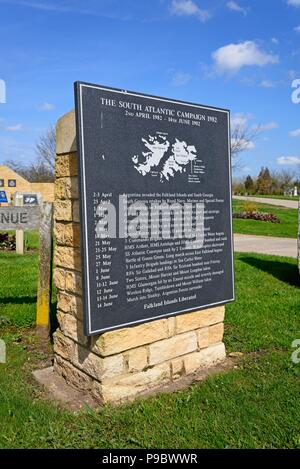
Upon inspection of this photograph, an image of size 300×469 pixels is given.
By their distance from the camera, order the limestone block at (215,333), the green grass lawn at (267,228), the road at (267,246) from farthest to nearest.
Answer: the green grass lawn at (267,228), the road at (267,246), the limestone block at (215,333)

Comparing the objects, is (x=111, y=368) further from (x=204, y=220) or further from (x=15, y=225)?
(x=15, y=225)

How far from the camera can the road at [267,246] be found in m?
11.0

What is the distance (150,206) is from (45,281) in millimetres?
1850

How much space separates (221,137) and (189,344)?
1.90 metres

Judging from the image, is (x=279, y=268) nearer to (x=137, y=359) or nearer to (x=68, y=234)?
(x=137, y=359)

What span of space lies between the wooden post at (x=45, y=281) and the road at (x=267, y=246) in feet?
23.9

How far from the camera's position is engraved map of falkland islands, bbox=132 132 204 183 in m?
3.21

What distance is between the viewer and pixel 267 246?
12.5 m

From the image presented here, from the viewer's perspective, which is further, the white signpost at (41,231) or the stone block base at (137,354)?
the white signpost at (41,231)

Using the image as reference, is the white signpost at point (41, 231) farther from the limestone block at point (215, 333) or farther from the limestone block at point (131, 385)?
the limestone block at point (215, 333)

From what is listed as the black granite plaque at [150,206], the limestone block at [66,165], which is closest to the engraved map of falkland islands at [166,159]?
the black granite plaque at [150,206]

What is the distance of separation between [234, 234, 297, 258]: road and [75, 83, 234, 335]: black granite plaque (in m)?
7.10

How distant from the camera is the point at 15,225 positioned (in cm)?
465

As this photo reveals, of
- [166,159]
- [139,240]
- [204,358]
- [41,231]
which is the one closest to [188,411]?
[204,358]
